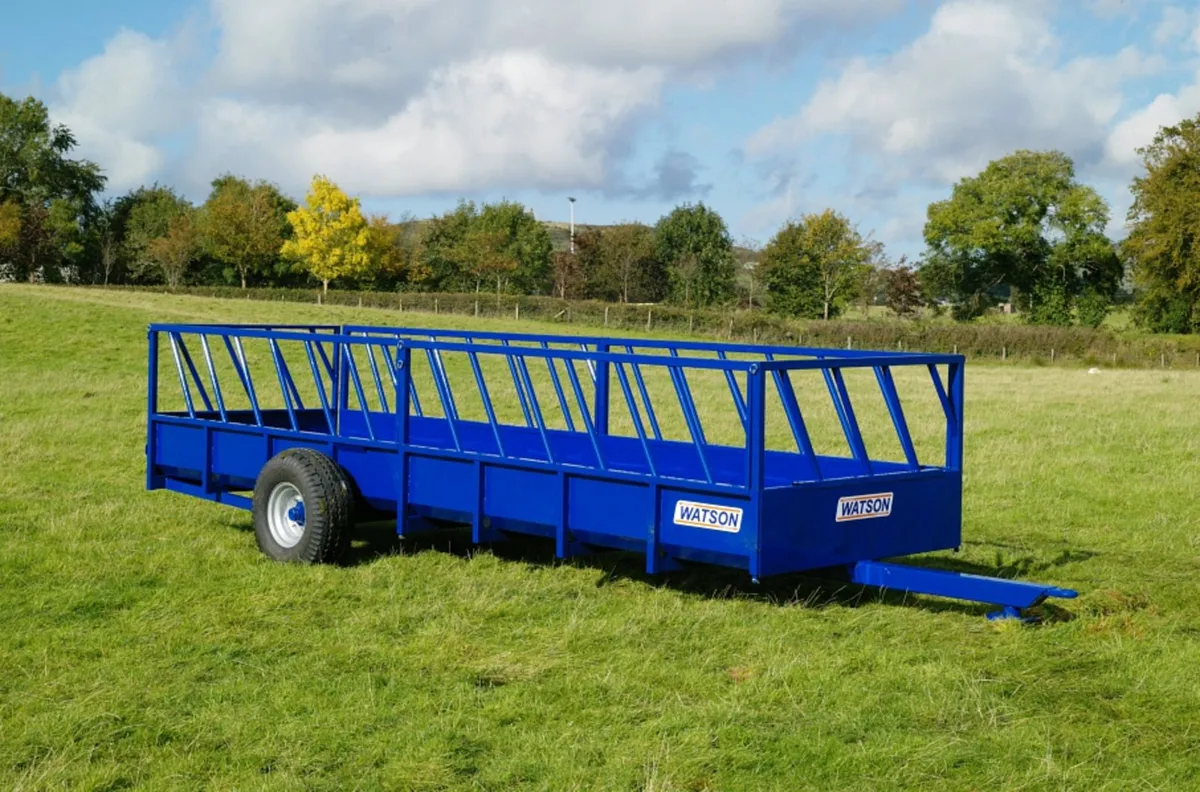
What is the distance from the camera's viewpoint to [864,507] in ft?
25.6

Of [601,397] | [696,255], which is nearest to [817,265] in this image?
[696,255]

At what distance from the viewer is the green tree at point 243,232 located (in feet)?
267

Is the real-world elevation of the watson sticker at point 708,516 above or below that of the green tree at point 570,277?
below

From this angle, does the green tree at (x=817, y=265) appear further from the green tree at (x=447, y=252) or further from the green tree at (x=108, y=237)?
the green tree at (x=108, y=237)

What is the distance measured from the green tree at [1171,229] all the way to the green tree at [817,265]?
2026 cm

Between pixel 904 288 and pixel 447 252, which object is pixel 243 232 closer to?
pixel 447 252

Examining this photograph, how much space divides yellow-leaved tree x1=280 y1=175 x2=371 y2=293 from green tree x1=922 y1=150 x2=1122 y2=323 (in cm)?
3570

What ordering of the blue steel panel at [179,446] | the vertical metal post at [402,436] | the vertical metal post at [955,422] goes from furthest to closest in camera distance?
the blue steel panel at [179,446] < the vertical metal post at [402,436] < the vertical metal post at [955,422]

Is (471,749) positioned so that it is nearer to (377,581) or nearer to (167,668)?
(167,668)

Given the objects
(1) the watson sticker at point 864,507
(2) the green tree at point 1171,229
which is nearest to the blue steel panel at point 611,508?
(1) the watson sticker at point 864,507

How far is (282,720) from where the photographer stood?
5.78 m

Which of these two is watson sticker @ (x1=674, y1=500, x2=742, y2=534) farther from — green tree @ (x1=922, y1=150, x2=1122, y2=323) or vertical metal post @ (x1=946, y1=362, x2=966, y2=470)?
green tree @ (x1=922, y1=150, x2=1122, y2=323)

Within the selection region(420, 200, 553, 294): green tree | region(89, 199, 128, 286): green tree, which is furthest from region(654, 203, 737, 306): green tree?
region(89, 199, 128, 286): green tree

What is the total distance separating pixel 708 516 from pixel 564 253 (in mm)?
84180
